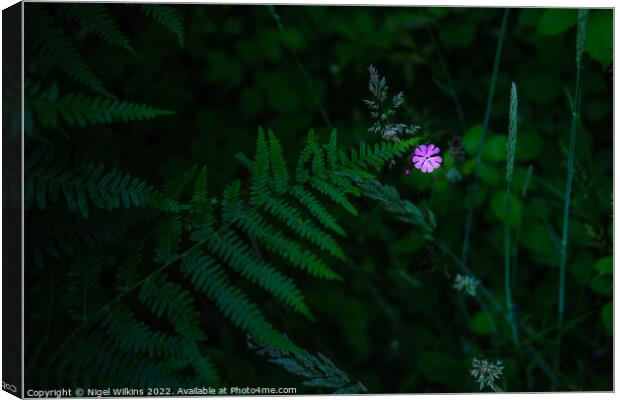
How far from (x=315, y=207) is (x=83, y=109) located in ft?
1.19

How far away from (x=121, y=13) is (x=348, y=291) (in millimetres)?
857

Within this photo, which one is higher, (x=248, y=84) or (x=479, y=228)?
(x=248, y=84)

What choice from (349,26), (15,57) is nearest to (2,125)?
(15,57)

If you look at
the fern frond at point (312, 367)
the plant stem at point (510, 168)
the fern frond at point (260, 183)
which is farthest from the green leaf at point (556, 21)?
the fern frond at point (312, 367)

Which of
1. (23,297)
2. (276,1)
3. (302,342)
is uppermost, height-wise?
(276,1)

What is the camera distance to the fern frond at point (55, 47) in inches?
38.9

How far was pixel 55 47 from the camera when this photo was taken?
102 cm

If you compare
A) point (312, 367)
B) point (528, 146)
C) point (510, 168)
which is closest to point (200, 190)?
point (312, 367)

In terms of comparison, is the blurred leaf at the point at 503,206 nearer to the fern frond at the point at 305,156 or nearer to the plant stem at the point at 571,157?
the plant stem at the point at 571,157

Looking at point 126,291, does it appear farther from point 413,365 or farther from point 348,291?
point 413,365

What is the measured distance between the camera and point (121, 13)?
4.11 ft

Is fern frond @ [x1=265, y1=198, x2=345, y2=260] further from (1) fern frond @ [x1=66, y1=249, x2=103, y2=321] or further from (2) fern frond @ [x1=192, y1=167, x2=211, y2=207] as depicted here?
(1) fern frond @ [x1=66, y1=249, x2=103, y2=321]

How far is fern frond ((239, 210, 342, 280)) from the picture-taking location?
97cm

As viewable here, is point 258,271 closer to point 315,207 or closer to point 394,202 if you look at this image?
point 315,207
